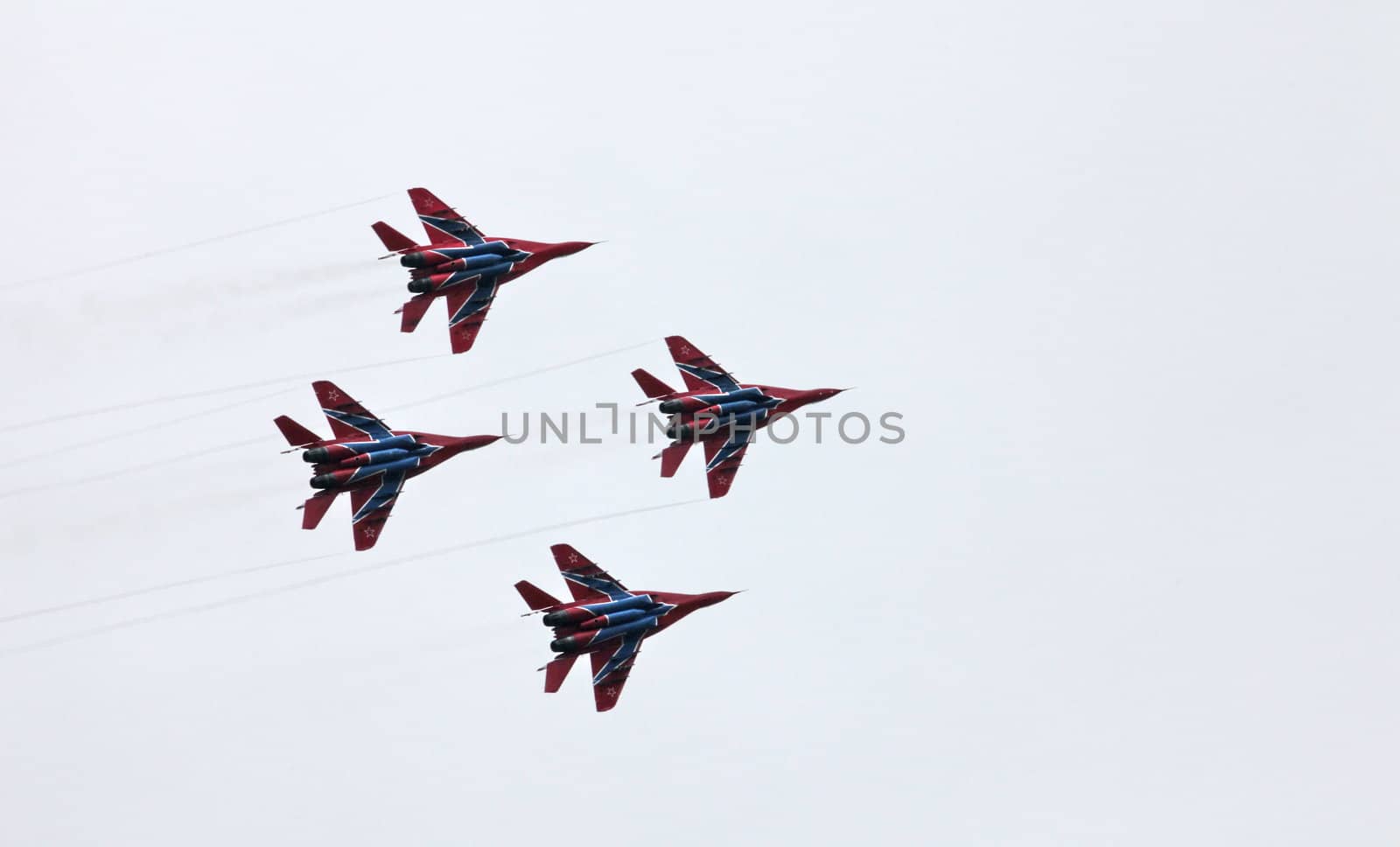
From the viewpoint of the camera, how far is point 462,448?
86812mm

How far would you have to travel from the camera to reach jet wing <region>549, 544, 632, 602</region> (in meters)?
85.5

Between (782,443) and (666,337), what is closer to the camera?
(666,337)

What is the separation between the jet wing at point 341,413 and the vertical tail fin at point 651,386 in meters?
9.98

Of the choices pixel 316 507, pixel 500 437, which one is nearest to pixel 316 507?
pixel 316 507

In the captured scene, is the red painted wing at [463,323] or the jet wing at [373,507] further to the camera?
the red painted wing at [463,323]

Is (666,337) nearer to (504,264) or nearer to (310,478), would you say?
(504,264)

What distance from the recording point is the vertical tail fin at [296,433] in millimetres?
84250

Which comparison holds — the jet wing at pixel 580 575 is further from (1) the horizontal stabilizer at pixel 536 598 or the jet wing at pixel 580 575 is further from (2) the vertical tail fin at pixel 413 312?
(2) the vertical tail fin at pixel 413 312

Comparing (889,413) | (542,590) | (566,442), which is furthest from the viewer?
(889,413)

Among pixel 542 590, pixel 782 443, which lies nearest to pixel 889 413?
pixel 782 443

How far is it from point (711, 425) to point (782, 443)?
715 cm

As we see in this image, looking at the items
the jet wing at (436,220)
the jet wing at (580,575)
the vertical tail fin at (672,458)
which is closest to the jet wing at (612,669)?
the jet wing at (580,575)

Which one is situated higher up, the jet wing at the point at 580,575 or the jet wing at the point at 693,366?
the jet wing at the point at 693,366

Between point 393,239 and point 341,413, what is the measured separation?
6.69 m
